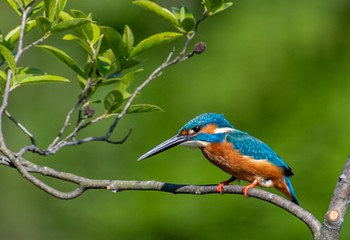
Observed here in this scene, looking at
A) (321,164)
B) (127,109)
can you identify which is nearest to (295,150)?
(321,164)

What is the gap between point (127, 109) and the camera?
8.43ft

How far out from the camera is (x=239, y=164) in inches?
125

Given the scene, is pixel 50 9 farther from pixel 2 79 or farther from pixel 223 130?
pixel 223 130

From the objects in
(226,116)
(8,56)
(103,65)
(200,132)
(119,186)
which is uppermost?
(8,56)

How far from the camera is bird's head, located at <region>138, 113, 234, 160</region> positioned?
122 inches

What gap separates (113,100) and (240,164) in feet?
2.38

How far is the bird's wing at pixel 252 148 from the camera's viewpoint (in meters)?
3.23

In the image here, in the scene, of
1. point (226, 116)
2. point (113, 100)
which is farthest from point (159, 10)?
point (226, 116)

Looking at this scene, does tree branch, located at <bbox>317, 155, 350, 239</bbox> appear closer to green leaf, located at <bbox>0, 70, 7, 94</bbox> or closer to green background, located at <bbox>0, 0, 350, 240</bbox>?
green leaf, located at <bbox>0, 70, 7, 94</bbox>

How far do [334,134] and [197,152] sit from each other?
879mm

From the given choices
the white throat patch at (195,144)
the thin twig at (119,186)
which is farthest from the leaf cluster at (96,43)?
the white throat patch at (195,144)

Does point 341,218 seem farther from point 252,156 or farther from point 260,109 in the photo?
point 260,109

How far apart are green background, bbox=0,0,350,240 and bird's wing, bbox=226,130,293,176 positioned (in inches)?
75.3

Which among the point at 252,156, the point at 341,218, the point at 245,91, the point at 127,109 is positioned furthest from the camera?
the point at 245,91
